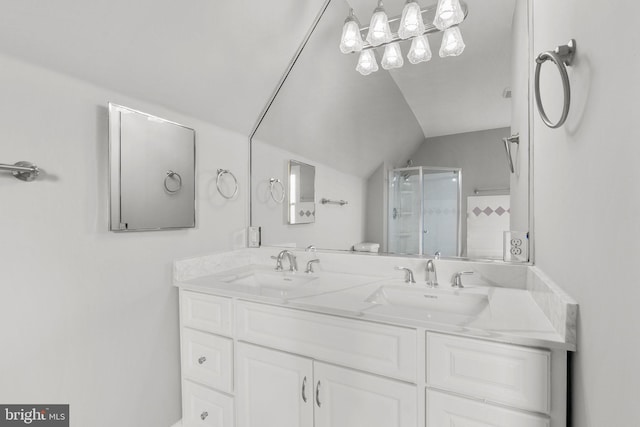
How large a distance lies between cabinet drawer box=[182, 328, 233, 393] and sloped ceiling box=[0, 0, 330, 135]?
47.7 inches

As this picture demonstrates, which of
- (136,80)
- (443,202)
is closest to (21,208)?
(136,80)

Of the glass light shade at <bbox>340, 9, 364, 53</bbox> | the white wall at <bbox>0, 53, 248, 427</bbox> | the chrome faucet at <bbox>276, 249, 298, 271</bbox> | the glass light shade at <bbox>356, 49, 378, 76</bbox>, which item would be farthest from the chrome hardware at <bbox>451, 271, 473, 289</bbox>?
the white wall at <bbox>0, 53, 248, 427</bbox>

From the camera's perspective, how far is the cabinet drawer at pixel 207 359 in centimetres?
150

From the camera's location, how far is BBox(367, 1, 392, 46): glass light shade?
5.46 ft

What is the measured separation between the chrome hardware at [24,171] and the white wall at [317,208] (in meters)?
1.21

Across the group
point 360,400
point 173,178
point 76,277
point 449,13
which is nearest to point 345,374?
point 360,400

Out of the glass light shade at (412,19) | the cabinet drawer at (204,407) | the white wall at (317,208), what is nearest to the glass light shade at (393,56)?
the glass light shade at (412,19)

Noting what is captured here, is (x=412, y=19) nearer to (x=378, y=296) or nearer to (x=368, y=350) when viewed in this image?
(x=378, y=296)

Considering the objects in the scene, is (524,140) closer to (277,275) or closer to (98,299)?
(277,275)

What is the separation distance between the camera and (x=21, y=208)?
3.68 feet

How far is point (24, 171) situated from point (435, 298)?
165 centimetres

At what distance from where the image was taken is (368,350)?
1149 mm

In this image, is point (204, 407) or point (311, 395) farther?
point (204, 407)

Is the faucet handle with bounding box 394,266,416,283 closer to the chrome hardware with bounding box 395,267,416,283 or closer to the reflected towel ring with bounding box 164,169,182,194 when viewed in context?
the chrome hardware with bounding box 395,267,416,283
